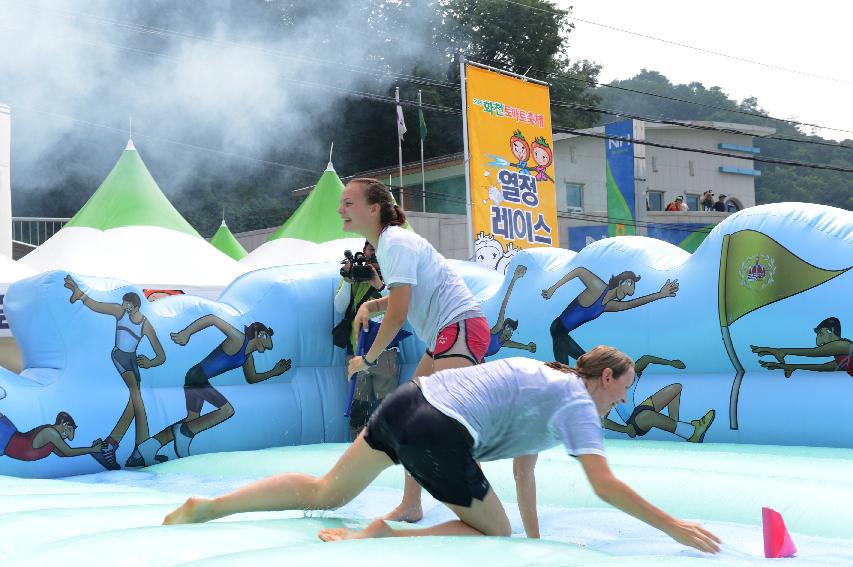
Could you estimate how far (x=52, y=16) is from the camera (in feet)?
51.1

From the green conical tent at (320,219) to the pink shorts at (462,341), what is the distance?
756 cm

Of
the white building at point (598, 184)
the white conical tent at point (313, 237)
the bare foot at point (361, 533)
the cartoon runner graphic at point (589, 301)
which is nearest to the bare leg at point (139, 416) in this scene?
the cartoon runner graphic at point (589, 301)

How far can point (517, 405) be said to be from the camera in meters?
2.27

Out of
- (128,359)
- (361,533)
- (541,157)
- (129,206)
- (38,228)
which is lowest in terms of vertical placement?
(361,533)

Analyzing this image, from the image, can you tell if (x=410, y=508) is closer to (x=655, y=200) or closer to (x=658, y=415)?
(x=658, y=415)

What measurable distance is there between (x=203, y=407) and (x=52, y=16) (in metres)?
12.7

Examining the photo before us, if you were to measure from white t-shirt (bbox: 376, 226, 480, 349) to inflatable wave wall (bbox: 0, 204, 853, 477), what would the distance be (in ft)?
5.70

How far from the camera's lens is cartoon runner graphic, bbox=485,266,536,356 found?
505 centimetres

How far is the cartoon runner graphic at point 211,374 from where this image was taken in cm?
478

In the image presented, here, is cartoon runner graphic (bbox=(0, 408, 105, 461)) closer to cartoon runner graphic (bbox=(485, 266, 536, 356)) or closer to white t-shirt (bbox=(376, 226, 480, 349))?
cartoon runner graphic (bbox=(485, 266, 536, 356))

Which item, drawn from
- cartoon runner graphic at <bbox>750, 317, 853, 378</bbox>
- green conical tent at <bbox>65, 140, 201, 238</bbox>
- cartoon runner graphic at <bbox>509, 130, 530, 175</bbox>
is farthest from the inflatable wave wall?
cartoon runner graphic at <bbox>509, 130, 530, 175</bbox>

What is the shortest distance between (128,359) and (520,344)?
6.32 ft

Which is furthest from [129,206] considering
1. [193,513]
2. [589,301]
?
[193,513]

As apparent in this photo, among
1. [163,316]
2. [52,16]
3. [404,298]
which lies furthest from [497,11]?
[404,298]
